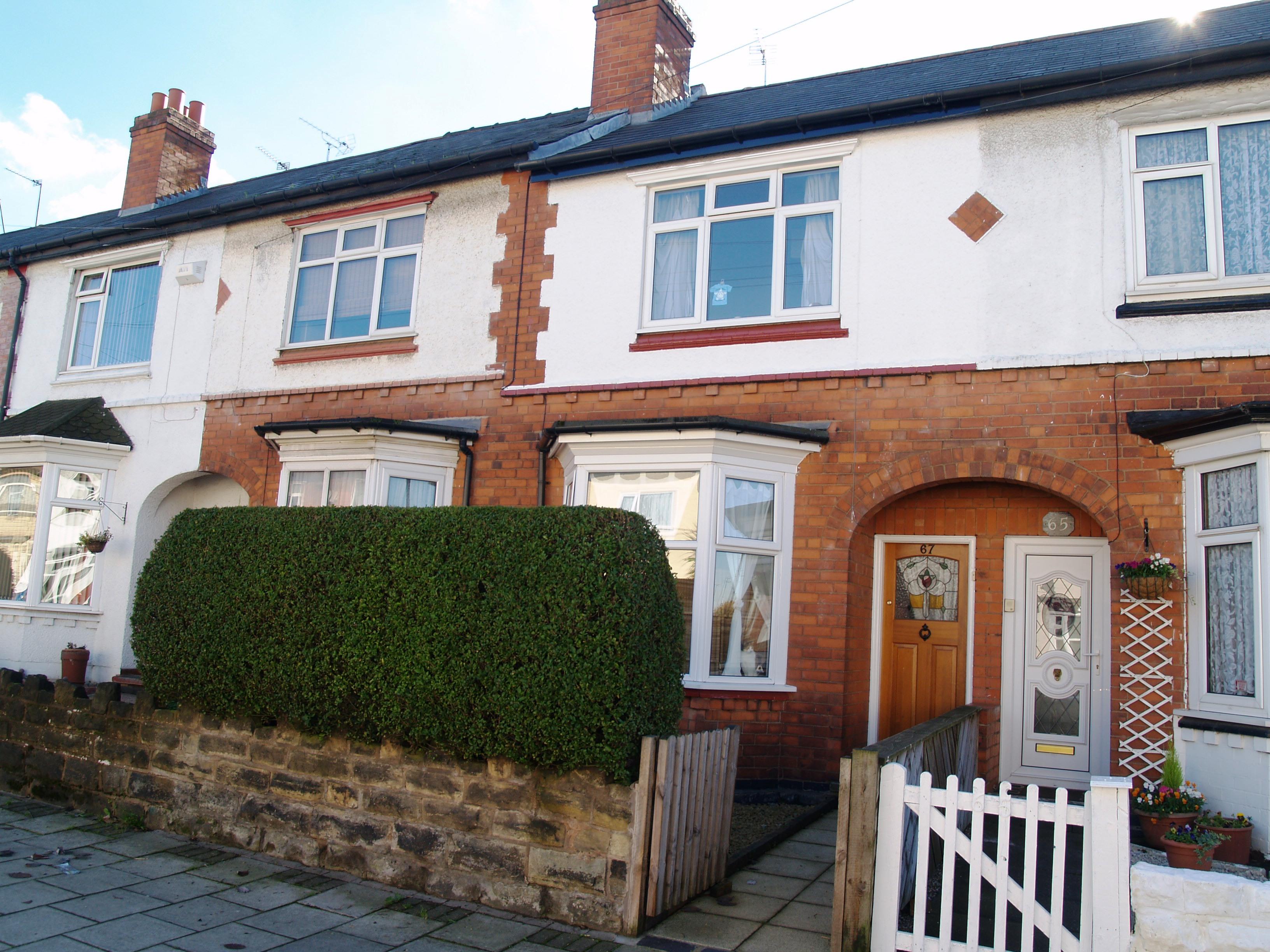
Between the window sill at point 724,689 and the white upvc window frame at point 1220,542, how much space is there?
301cm

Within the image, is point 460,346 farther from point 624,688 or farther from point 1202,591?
point 1202,591

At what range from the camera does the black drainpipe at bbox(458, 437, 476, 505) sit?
979cm

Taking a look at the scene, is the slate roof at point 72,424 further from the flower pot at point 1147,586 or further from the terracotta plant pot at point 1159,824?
the terracotta plant pot at point 1159,824

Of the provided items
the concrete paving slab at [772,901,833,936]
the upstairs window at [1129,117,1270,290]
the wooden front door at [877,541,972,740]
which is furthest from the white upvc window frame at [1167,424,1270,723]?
the concrete paving slab at [772,901,833,936]

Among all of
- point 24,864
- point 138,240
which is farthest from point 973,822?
point 138,240

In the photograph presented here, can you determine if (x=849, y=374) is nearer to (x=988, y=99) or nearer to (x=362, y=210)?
(x=988, y=99)

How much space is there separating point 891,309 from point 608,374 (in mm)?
2712

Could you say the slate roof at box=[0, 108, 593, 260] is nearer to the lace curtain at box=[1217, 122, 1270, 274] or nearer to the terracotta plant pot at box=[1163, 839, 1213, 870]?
the lace curtain at box=[1217, 122, 1270, 274]

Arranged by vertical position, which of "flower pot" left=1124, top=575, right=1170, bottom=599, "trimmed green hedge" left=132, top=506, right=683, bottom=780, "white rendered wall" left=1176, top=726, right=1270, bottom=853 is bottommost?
"white rendered wall" left=1176, top=726, right=1270, bottom=853

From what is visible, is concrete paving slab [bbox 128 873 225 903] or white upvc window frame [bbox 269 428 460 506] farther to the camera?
white upvc window frame [bbox 269 428 460 506]

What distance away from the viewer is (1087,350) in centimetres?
754

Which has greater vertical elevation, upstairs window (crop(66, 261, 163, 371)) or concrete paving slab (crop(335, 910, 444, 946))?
upstairs window (crop(66, 261, 163, 371))

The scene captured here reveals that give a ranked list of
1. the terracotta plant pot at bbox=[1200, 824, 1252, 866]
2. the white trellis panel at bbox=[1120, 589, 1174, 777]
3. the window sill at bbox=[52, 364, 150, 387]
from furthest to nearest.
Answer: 1. the window sill at bbox=[52, 364, 150, 387]
2. the white trellis panel at bbox=[1120, 589, 1174, 777]
3. the terracotta plant pot at bbox=[1200, 824, 1252, 866]

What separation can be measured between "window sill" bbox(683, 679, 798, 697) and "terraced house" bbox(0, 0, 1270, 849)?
0.07ft
